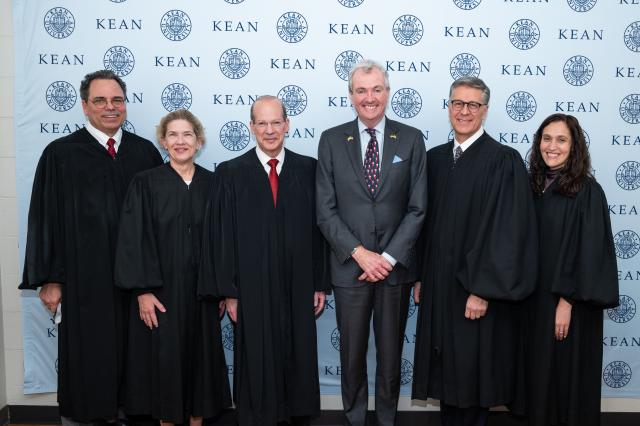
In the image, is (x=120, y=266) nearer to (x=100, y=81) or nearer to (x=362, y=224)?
(x=100, y=81)

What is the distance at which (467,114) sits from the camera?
2.94 meters

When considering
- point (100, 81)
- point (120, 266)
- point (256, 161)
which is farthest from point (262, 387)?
point (100, 81)

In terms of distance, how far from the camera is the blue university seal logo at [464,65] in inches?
144

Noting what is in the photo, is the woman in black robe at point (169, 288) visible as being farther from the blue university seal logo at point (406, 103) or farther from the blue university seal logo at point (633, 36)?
the blue university seal logo at point (633, 36)

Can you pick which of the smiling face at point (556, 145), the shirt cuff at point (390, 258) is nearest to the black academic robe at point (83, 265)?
the shirt cuff at point (390, 258)

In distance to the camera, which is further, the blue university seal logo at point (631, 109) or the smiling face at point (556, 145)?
the blue university seal logo at point (631, 109)

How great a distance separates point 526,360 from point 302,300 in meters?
1.31

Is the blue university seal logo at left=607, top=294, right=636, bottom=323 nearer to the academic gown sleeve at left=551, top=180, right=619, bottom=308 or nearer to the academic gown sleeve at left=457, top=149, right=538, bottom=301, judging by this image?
the academic gown sleeve at left=551, top=180, right=619, bottom=308

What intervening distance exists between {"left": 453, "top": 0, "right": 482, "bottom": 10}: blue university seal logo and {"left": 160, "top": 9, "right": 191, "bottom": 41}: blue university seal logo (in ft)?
6.03

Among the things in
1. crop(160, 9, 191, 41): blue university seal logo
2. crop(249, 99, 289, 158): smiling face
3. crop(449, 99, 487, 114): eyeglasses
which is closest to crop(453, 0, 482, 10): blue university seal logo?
crop(449, 99, 487, 114): eyeglasses

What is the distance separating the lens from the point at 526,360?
2990mm

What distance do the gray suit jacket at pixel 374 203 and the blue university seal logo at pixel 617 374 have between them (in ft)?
6.14

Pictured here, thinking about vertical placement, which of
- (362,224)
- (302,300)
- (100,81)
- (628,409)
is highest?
(100,81)

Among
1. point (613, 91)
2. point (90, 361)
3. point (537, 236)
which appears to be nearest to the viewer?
point (537, 236)
